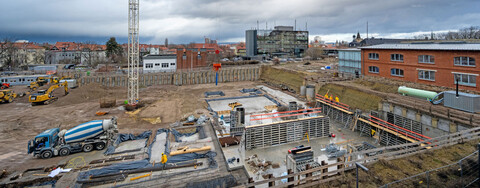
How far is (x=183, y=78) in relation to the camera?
47125mm

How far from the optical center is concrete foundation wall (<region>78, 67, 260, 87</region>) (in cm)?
4253

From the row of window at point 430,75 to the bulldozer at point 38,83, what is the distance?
172ft

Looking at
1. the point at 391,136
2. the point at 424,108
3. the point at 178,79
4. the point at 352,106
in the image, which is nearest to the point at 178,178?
the point at 391,136

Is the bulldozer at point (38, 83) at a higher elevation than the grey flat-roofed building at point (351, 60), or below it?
below

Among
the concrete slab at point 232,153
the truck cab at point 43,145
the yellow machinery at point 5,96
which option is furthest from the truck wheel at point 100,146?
the yellow machinery at point 5,96

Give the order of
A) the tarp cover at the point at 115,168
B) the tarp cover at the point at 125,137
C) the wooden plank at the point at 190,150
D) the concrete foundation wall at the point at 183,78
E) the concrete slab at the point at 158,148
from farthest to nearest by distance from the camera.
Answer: the concrete foundation wall at the point at 183,78 < the tarp cover at the point at 125,137 < the wooden plank at the point at 190,150 < the concrete slab at the point at 158,148 < the tarp cover at the point at 115,168

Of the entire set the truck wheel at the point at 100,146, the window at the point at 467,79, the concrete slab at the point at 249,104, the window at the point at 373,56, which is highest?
the window at the point at 373,56

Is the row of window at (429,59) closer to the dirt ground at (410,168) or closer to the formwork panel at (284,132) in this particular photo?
the formwork panel at (284,132)

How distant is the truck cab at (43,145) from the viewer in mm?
14344

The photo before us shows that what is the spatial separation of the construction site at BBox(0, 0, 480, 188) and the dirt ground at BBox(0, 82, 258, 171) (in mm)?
111

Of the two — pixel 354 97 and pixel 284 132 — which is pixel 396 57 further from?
pixel 284 132

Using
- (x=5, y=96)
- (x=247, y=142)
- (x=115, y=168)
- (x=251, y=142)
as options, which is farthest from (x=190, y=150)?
(x=5, y=96)

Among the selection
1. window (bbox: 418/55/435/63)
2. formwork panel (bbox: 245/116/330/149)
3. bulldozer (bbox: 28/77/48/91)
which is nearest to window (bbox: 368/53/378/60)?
window (bbox: 418/55/435/63)

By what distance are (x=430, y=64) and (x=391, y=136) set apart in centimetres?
1069
